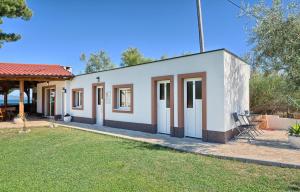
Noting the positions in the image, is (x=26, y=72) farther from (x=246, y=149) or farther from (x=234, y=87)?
(x=246, y=149)

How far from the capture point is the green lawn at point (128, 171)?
5.77 m

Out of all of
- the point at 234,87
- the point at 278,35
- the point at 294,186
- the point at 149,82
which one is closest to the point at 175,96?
the point at 149,82

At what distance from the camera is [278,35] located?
33.4 feet

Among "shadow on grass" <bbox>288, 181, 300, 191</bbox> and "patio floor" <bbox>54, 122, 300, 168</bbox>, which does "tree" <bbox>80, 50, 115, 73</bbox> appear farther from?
"shadow on grass" <bbox>288, 181, 300, 191</bbox>

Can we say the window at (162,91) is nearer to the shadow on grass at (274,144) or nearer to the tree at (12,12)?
the shadow on grass at (274,144)

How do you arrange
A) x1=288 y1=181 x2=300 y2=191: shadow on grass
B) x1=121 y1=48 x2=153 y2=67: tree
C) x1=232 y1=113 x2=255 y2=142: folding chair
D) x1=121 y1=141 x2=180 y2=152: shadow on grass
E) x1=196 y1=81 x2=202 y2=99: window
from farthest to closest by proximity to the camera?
x1=121 y1=48 x2=153 y2=67: tree < x1=196 y1=81 x2=202 y2=99: window < x1=232 y1=113 x2=255 y2=142: folding chair < x1=121 y1=141 x2=180 y2=152: shadow on grass < x1=288 y1=181 x2=300 y2=191: shadow on grass

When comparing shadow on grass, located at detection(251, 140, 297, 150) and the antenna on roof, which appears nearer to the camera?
shadow on grass, located at detection(251, 140, 297, 150)

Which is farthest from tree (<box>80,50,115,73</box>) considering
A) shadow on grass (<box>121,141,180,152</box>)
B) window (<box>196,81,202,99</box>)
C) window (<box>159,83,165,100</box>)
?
shadow on grass (<box>121,141,180,152</box>)

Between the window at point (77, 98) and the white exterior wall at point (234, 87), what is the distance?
451 inches

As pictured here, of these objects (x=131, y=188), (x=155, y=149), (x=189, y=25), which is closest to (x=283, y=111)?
(x=189, y=25)

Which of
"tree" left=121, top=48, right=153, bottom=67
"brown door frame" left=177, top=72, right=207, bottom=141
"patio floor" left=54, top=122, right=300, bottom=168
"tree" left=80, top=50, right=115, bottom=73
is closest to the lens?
"patio floor" left=54, top=122, right=300, bottom=168

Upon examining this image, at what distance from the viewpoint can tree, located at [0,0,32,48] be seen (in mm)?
11926

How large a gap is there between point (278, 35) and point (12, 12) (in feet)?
36.8

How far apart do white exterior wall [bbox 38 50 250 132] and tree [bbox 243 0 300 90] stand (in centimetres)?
139
